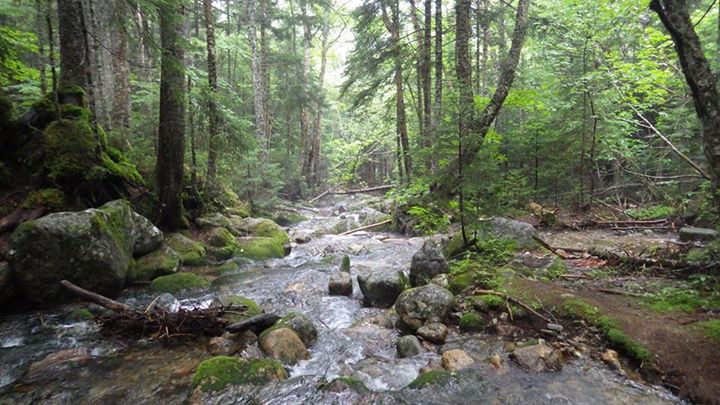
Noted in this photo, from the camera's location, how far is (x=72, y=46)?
7.89 meters

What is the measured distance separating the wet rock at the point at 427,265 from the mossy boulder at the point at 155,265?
17.3ft

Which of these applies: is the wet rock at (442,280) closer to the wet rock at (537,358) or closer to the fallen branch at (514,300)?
the fallen branch at (514,300)

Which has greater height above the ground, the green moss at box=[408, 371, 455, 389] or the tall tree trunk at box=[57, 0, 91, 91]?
the tall tree trunk at box=[57, 0, 91, 91]

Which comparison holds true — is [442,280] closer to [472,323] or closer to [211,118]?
[472,323]

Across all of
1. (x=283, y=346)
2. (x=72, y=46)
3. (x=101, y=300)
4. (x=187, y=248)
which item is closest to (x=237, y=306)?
(x=283, y=346)

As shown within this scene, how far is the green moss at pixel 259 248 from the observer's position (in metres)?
10.6

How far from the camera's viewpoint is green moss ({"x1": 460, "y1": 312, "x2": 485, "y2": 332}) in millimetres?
5227

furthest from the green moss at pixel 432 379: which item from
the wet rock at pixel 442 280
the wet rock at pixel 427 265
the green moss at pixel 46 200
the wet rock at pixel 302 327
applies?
the green moss at pixel 46 200

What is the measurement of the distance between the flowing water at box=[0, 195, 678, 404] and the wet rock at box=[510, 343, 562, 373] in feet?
0.29

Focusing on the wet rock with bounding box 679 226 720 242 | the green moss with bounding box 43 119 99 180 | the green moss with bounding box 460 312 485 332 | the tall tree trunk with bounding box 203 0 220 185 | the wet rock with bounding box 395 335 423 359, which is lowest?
the wet rock with bounding box 395 335 423 359

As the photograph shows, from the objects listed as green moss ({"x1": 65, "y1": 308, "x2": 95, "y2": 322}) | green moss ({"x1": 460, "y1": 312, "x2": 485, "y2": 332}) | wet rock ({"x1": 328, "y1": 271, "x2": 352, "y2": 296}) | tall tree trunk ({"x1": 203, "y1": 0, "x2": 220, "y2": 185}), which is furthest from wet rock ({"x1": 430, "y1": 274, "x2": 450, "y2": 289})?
tall tree trunk ({"x1": 203, "y1": 0, "x2": 220, "y2": 185})

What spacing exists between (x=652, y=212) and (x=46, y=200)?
1596 centimetres

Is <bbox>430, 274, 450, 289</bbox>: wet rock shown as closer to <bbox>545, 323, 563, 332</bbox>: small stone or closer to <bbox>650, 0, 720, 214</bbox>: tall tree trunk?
<bbox>545, 323, 563, 332</bbox>: small stone

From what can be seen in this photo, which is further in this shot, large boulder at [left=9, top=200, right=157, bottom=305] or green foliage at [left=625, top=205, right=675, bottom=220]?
green foliage at [left=625, top=205, right=675, bottom=220]
